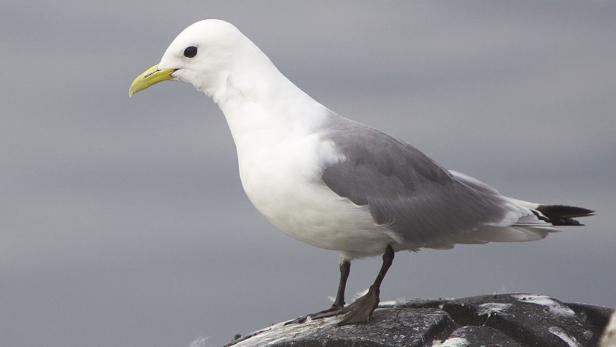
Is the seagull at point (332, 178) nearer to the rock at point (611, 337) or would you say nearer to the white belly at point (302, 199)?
the white belly at point (302, 199)

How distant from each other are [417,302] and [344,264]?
1.74ft

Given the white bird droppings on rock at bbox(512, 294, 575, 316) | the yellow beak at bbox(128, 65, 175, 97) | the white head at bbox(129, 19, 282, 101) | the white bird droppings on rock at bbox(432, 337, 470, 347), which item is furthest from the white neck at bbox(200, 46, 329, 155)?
the white bird droppings on rock at bbox(512, 294, 575, 316)

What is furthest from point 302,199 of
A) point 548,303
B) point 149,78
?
point 548,303

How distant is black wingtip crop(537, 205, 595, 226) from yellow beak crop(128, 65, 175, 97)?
255cm

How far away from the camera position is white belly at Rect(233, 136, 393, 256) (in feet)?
22.1

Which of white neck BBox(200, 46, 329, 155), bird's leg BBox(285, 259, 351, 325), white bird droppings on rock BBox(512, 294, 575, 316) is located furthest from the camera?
bird's leg BBox(285, 259, 351, 325)

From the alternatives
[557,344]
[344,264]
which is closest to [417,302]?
[344,264]

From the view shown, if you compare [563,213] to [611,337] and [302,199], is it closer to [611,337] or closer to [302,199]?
[302,199]

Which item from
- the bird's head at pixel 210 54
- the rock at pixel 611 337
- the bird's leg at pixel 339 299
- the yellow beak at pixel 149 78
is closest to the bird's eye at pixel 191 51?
the bird's head at pixel 210 54

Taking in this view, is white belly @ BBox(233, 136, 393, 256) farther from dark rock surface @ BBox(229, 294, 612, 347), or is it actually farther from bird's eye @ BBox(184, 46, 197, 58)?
bird's eye @ BBox(184, 46, 197, 58)

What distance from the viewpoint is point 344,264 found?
7.53 m

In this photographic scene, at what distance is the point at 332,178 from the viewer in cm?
676

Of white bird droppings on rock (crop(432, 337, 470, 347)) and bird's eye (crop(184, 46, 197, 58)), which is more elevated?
bird's eye (crop(184, 46, 197, 58))

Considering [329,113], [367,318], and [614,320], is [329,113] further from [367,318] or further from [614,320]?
[614,320]
